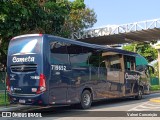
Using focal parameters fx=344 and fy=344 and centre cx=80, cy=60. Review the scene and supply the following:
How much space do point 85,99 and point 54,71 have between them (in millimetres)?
2886

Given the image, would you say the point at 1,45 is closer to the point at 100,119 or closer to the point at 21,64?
the point at 21,64

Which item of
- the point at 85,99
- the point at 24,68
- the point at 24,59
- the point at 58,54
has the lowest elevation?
the point at 85,99

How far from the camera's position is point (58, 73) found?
13992 mm

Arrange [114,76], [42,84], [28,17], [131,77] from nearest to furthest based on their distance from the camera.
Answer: [42,84] → [114,76] → [131,77] → [28,17]

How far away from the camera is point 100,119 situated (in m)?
12.1

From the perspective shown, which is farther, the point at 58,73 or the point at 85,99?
the point at 85,99

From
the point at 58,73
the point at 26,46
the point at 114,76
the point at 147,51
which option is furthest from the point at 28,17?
the point at 147,51

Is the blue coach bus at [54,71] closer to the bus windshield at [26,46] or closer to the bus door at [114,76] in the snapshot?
the bus windshield at [26,46]

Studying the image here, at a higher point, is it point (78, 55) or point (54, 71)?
point (78, 55)

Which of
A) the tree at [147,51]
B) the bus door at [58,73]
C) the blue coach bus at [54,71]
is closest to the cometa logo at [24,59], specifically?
the blue coach bus at [54,71]

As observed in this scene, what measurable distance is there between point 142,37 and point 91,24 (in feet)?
25.9

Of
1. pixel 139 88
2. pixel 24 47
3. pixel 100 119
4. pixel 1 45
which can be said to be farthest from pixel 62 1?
pixel 100 119

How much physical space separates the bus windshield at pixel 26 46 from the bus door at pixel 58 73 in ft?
1.92

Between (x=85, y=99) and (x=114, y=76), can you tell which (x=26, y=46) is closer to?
(x=85, y=99)
